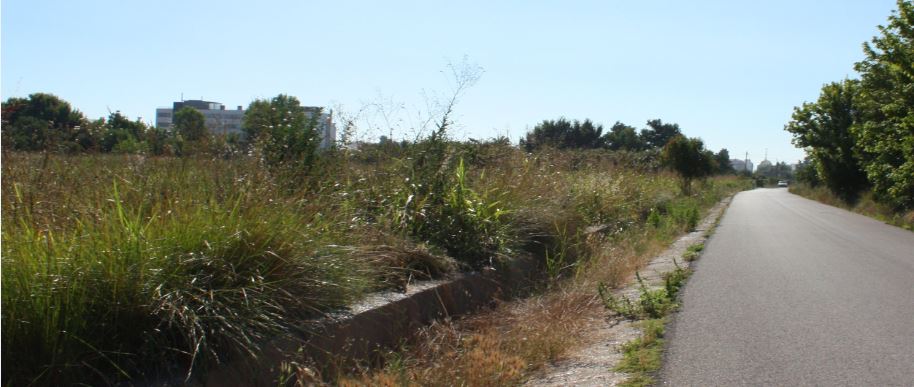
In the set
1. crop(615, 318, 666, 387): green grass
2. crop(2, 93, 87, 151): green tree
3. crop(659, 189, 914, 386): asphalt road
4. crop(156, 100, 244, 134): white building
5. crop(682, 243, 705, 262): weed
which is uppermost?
crop(156, 100, 244, 134): white building

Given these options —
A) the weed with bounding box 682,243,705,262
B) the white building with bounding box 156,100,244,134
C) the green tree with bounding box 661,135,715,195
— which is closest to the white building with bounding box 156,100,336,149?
the white building with bounding box 156,100,244,134

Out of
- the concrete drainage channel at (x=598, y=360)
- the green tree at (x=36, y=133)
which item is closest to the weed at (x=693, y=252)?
the concrete drainage channel at (x=598, y=360)

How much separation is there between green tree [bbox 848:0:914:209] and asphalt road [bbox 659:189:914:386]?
8986 mm

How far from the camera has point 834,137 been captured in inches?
1597

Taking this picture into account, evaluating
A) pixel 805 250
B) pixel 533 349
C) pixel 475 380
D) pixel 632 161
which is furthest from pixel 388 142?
pixel 632 161

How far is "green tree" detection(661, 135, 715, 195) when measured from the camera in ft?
134

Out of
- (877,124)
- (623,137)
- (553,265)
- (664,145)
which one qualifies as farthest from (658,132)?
(553,265)

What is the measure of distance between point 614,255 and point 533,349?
208 inches

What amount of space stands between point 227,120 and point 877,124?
24.5 meters

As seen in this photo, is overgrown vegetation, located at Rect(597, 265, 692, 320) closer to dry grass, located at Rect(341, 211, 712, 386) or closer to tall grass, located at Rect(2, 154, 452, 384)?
dry grass, located at Rect(341, 211, 712, 386)

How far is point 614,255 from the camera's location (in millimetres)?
11234

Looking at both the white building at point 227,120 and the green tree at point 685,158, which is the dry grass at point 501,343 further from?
the green tree at point 685,158

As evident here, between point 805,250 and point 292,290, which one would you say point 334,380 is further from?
point 805,250

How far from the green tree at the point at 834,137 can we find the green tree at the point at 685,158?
5.75 m
